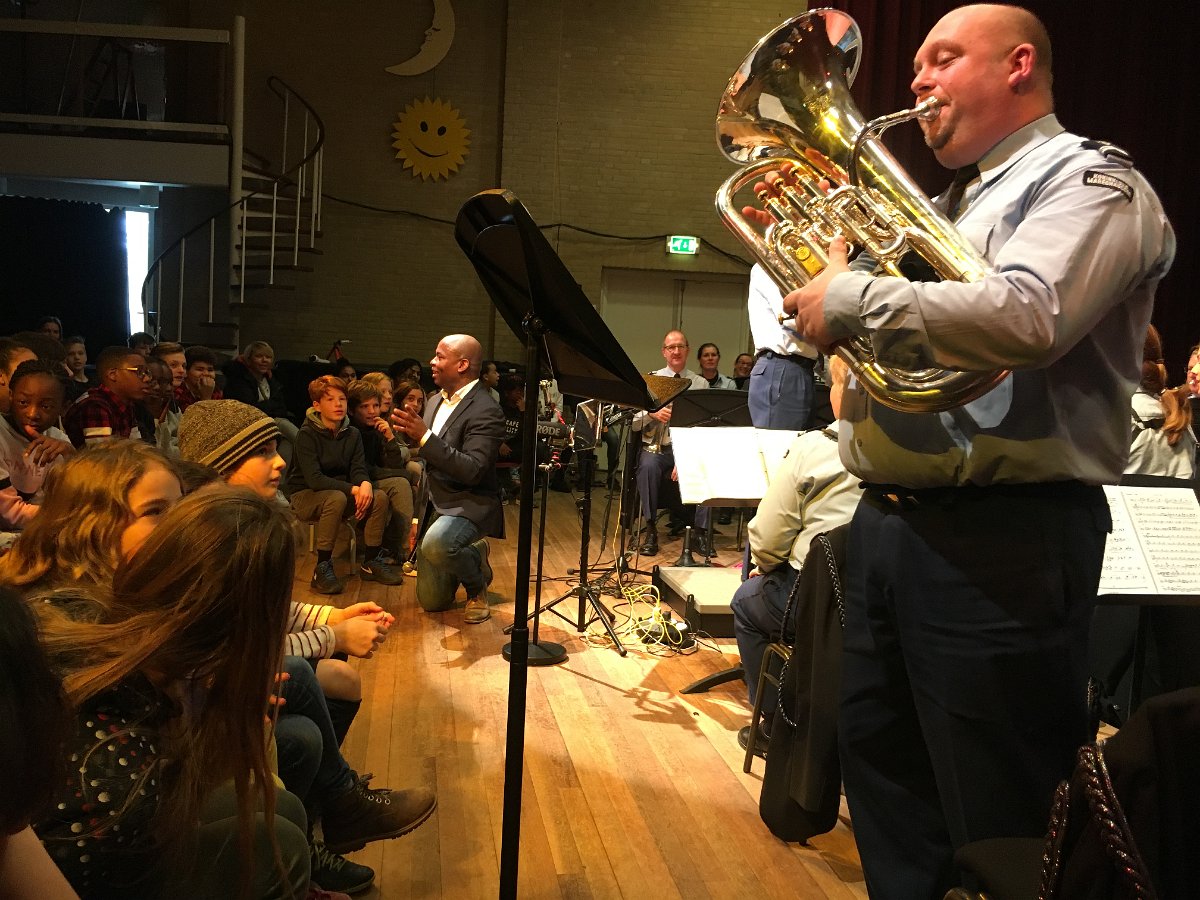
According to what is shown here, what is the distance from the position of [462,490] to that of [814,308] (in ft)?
10.5

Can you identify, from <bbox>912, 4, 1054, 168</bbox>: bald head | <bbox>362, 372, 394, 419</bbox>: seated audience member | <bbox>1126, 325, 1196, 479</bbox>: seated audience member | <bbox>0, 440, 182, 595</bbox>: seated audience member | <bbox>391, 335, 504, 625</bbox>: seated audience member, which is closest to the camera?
<bbox>912, 4, 1054, 168</bbox>: bald head

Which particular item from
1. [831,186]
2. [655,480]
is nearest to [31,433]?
[831,186]

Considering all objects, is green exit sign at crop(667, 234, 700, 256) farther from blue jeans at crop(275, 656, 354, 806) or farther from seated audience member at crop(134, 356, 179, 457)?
blue jeans at crop(275, 656, 354, 806)

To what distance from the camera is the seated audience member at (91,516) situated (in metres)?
1.80

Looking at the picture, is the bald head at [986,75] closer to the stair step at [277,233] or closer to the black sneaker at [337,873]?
the black sneaker at [337,873]

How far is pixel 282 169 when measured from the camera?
10531 millimetres

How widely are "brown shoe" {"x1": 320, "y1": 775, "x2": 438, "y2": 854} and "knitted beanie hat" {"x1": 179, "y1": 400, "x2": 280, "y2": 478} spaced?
3.03ft

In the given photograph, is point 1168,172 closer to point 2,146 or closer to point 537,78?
point 537,78

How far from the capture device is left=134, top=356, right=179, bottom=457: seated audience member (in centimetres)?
498

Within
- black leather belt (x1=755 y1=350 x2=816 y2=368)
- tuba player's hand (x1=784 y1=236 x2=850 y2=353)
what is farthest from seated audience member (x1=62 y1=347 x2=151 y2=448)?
tuba player's hand (x1=784 y1=236 x2=850 y2=353)

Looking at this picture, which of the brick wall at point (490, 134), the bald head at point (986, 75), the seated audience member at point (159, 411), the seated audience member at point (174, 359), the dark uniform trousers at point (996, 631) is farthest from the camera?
the brick wall at point (490, 134)

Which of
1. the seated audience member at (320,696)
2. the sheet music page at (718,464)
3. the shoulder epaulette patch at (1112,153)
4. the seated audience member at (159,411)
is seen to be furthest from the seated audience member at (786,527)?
the seated audience member at (159,411)

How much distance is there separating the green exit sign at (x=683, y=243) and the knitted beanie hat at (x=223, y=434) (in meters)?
8.68

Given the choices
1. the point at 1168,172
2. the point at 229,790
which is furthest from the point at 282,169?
the point at 229,790
